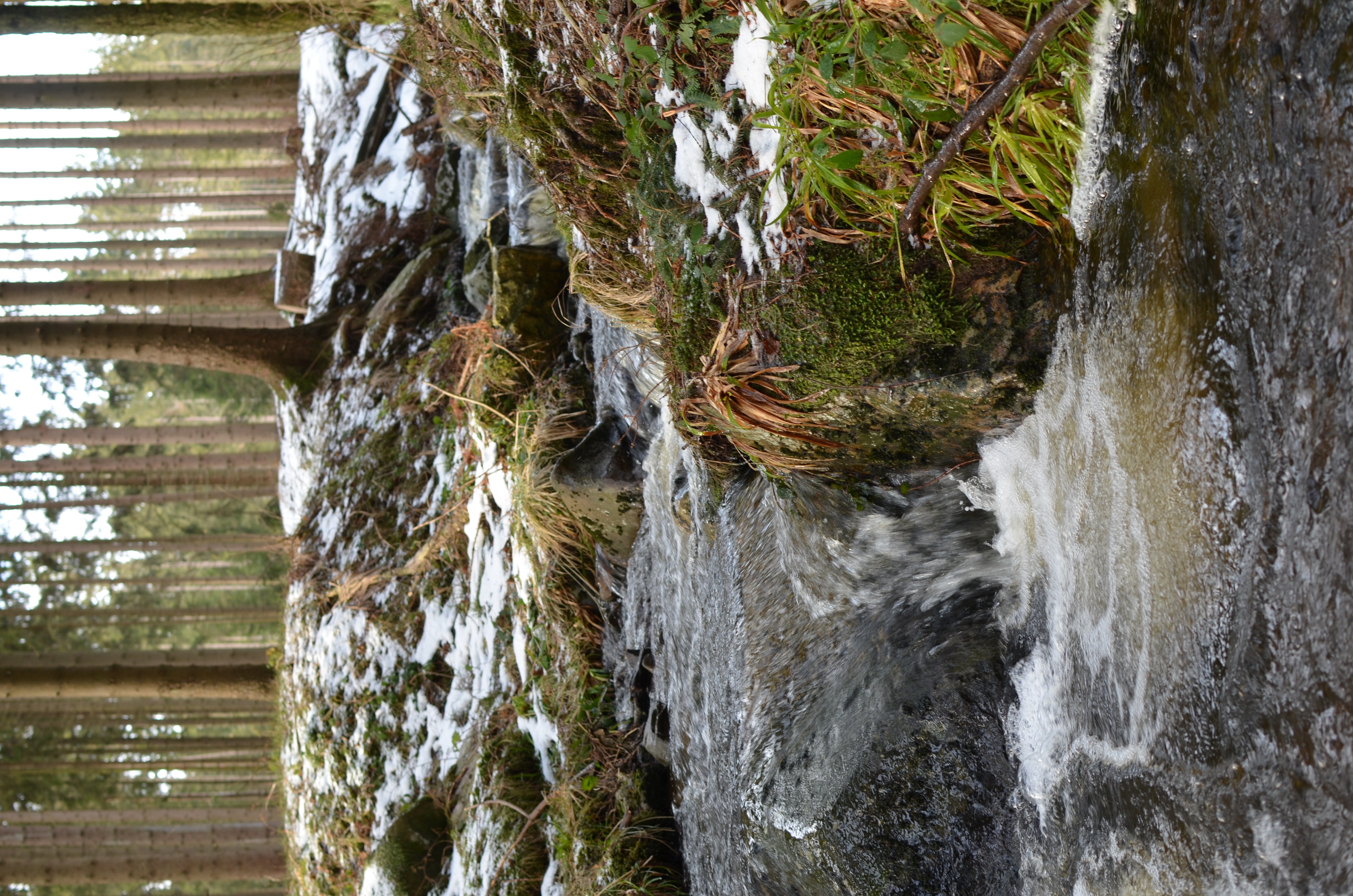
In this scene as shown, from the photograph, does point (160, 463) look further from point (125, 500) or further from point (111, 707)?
point (125, 500)

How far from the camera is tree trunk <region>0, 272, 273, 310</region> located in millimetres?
8414

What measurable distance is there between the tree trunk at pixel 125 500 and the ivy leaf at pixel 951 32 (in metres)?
17.1

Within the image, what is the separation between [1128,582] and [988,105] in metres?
1.00

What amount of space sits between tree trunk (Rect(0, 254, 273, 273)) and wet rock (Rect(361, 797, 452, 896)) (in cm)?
1827

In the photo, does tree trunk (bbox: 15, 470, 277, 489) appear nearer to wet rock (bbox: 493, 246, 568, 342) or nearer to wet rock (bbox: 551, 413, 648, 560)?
wet rock (bbox: 493, 246, 568, 342)

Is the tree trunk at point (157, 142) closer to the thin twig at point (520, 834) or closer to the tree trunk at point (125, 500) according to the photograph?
the tree trunk at point (125, 500)

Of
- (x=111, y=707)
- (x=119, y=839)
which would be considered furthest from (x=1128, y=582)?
(x=111, y=707)

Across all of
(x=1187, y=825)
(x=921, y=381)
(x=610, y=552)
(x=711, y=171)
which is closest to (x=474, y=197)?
(x=610, y=552)

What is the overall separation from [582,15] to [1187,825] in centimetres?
277

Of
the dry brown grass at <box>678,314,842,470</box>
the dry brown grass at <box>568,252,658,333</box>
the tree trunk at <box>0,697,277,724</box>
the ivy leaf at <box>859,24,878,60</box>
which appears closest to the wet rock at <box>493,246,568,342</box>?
the dry brown grass at <box>568,252,658,333</box>

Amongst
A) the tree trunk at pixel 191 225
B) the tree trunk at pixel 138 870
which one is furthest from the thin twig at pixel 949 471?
the tree trunk at pixel 191 225

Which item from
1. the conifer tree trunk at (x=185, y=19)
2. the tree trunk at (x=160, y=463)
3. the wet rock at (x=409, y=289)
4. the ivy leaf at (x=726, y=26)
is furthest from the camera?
the tree trunk at (x=160, y=463)

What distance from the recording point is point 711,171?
2512 millimetres

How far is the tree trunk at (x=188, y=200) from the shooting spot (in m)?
18.5
